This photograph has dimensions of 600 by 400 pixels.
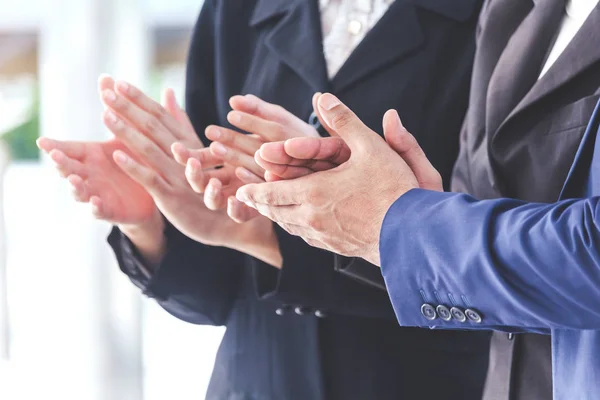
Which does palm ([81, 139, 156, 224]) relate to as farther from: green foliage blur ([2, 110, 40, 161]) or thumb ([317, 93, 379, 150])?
green foliage blur ([2, 110, 40, 161])

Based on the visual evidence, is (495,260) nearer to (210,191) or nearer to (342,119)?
(342,119)

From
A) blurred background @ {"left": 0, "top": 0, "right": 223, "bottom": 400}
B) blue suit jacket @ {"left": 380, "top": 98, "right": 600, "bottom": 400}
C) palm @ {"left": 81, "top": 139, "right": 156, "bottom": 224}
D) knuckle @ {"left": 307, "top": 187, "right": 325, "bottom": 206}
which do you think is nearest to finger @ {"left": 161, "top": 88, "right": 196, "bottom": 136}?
palm @ {"left": 81, "top": 139, "right": 156, "bottom": 224}

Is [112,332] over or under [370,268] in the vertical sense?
under

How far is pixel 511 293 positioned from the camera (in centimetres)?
75

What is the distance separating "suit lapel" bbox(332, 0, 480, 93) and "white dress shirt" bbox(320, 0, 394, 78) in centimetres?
3

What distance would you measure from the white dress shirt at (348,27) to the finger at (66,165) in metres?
0.46

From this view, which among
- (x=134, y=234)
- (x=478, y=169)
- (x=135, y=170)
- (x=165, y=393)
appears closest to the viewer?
(x=478, y=169)

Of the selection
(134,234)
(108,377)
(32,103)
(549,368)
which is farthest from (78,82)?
(549,368)

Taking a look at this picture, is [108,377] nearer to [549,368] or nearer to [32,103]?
[32,103]

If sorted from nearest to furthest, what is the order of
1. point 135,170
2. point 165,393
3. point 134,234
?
point 135,170 → point 134,234 → point 165,393

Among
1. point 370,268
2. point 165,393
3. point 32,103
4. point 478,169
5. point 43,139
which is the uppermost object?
point 32,103

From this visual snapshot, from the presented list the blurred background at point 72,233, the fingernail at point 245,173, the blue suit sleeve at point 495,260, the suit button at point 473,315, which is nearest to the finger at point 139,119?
the fingernail at point 245,173

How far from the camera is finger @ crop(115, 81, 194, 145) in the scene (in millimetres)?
1236

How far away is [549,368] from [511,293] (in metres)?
0.27
